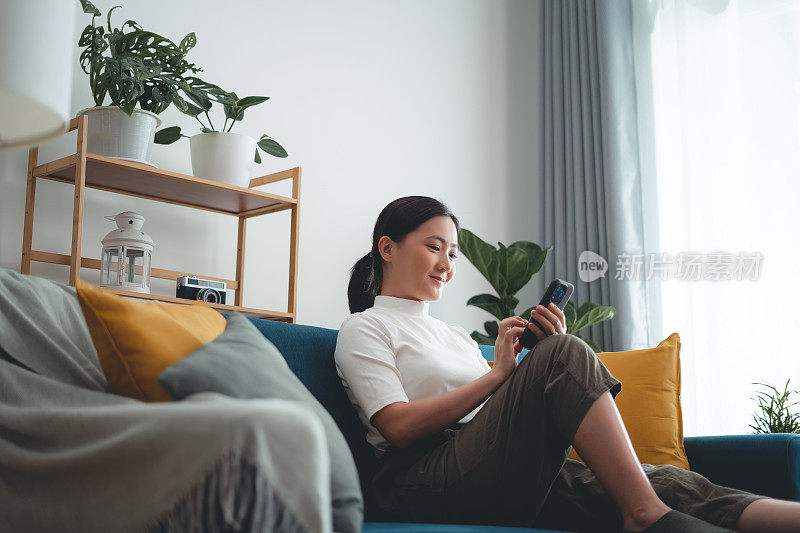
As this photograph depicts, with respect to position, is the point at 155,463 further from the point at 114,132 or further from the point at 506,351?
the point at 114,132

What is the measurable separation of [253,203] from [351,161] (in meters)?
0.64

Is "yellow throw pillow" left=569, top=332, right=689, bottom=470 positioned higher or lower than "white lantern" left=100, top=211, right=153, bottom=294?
lower

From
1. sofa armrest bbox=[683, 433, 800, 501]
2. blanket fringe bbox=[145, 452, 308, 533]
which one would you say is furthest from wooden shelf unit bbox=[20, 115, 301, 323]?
blanket fringe bbox=[145, 452, 308, 533]

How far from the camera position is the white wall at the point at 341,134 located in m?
2.53

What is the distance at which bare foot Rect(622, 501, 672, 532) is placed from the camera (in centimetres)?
116

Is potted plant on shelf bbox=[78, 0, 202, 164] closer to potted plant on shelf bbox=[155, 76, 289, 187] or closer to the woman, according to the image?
potted plant on shelf bbox=[155, 76, 289, 187]

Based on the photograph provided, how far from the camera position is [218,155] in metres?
2.38

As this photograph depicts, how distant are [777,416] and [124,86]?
2296 mm

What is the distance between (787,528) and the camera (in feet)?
3.77

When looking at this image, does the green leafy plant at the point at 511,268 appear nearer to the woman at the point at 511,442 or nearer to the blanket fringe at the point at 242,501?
the woman at the point at 511,442

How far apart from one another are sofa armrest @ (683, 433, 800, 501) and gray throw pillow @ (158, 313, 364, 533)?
3.15ft

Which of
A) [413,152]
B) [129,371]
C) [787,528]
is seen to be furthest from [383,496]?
[413,152]

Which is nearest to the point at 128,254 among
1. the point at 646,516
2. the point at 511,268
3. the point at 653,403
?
the point at 511,268

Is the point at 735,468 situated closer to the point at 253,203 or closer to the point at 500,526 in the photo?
the point at 500,526
